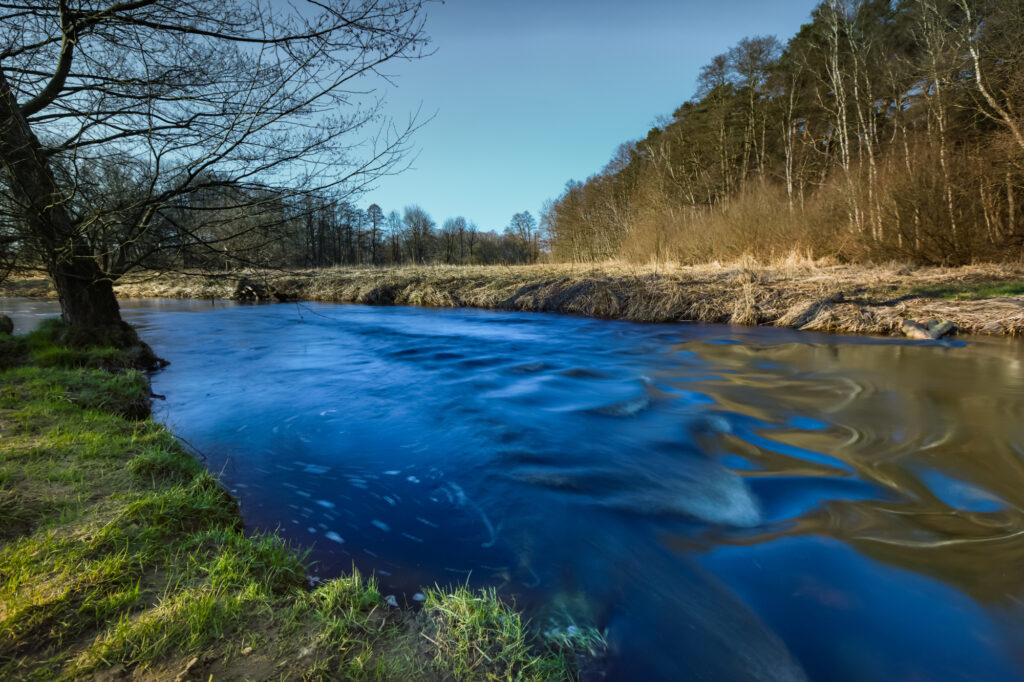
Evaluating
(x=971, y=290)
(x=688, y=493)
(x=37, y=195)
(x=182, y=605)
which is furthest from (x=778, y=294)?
(x=37, y=195)

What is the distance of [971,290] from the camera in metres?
8.62

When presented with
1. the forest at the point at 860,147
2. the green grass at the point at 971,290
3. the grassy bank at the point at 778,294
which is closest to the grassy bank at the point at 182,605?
the grassy bank at the point at 778,294

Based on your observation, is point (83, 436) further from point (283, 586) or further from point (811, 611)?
point (811, 611)

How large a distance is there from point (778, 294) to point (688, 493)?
866cm

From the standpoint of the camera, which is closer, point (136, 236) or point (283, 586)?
point (283, 586)

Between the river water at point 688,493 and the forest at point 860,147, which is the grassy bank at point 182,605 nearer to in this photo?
the river water at point 688,493

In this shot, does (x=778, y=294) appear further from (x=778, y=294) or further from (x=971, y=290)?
(x=971, y=290)

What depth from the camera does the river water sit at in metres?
1.95

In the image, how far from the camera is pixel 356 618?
1.66 metres

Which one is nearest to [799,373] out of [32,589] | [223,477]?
[223,477]

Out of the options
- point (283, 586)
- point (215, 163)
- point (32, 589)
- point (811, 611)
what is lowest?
point (811, 611)

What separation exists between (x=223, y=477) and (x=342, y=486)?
3.08 feet

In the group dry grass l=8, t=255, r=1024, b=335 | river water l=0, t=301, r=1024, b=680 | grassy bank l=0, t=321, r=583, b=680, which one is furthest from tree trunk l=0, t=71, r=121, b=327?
grassy bank l=0, t=321, r=583, b=680

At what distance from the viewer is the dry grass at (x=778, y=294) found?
24.1 ft
